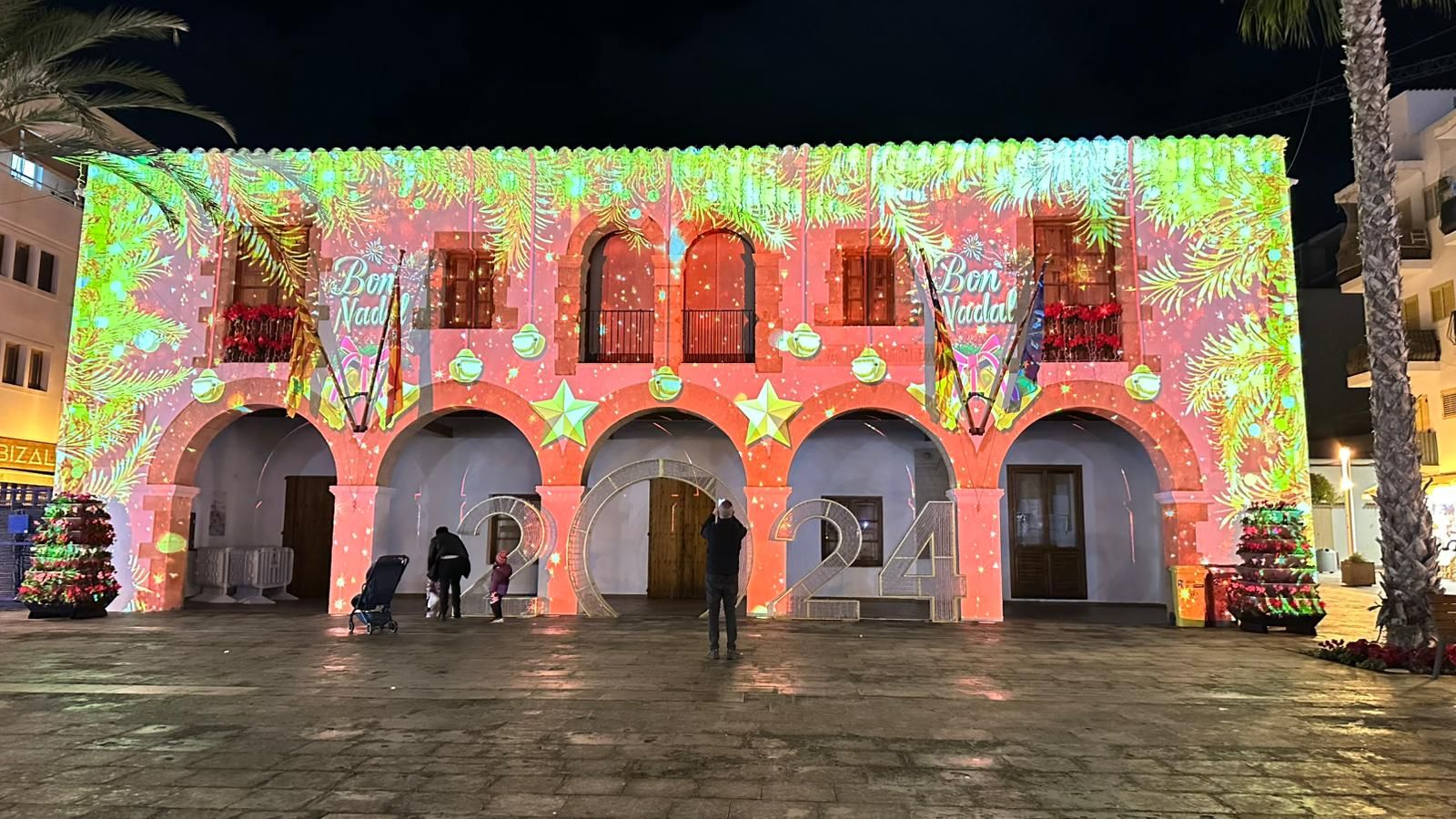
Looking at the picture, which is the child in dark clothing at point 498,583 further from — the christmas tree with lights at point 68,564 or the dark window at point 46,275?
the dark window at point 46,275

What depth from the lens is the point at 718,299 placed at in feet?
46.6

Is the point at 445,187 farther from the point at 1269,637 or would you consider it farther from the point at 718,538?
the point at 1269,637

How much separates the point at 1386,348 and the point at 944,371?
201 inches

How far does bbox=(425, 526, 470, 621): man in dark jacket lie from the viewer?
12.5m

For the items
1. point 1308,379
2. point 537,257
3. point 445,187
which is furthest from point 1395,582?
point 1308,379

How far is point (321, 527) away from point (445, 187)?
22.7 ft

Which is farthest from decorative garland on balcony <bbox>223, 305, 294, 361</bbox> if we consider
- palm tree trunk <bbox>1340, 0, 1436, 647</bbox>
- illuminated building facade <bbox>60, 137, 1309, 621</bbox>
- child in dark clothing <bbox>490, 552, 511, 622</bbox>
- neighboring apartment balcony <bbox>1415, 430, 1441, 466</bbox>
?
neighboring apartment balcony <bbox>1415, 430, 1441, 466</bbox>

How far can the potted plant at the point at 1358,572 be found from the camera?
20203 mm

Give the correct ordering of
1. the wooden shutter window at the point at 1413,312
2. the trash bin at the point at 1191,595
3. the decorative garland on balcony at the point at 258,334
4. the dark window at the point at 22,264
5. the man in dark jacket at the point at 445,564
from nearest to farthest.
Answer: the trash bin at the point at 1191,595 → the man in dark jacket at the point at 445,564 → the decorative garland on balcony at the point at 258,334 → the dark window at the point at 22,264 → the wooden shutter window at the point at 1413,312

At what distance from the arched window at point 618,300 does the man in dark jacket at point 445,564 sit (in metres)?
3.40

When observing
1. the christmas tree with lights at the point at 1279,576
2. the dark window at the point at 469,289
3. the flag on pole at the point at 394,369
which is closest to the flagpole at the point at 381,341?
the flag on pole at the point at 394,369

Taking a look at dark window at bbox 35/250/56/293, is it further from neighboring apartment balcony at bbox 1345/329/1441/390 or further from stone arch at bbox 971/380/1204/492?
neighboring apartment balcony at bbox 1345/329/1441/390

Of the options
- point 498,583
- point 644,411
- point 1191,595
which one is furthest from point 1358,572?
point 498,583

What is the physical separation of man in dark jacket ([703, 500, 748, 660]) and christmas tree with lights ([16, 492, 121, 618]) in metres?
9.35
